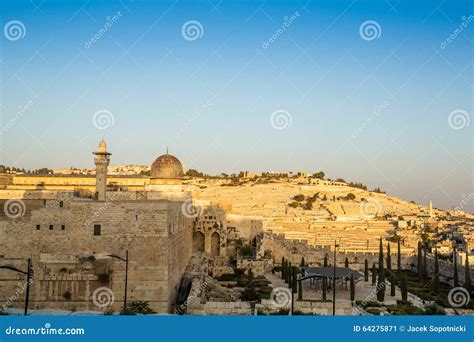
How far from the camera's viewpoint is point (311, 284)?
80.2ft

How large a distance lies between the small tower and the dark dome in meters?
11.7

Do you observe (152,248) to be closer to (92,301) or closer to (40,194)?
(92,301)

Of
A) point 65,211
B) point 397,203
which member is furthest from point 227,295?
point 397,203

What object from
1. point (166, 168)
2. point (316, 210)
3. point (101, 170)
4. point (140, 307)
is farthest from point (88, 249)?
point (316, 210)

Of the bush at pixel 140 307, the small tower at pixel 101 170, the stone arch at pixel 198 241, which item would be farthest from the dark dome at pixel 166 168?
the bush at pixel 140 307

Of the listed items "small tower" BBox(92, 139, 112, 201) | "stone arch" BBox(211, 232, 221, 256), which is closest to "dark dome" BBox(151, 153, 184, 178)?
"stone arch" BBox(211, 232, 221, 256)

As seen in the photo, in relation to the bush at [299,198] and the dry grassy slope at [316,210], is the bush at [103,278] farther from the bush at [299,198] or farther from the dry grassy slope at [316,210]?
the bush at [299,198]

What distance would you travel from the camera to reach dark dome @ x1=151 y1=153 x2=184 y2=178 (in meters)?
31.0

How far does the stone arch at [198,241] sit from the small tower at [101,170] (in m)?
13.0

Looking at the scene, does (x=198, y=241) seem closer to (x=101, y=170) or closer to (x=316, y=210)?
(x=101, y=170)

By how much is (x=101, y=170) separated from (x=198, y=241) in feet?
44.5

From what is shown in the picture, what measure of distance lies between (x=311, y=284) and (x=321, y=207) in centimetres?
3818

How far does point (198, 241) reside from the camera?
31.6 metres

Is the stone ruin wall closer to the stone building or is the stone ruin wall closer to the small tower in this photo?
the stone building
